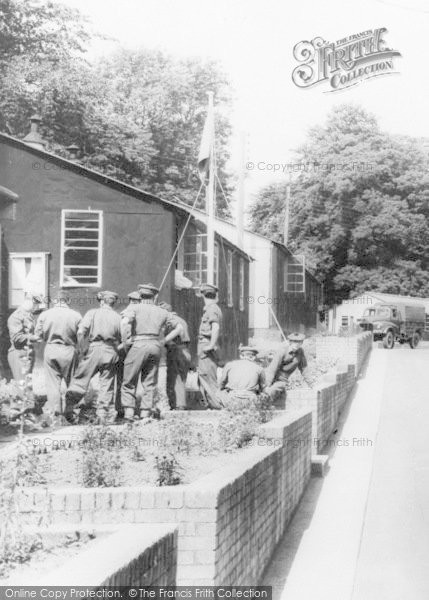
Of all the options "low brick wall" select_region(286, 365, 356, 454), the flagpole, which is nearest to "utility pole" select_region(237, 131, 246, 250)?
the flagpole

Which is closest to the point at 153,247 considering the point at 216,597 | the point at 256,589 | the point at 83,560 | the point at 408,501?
the point at 408,501

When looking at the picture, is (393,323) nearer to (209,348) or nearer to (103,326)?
(209,348)

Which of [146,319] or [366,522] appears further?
[146,319]

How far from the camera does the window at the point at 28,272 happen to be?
63.1ft

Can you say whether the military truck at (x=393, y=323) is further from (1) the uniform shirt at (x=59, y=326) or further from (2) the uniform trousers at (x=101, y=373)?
(2) the uniform trousers at (x=101, y=373)

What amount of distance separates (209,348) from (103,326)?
1738 mm

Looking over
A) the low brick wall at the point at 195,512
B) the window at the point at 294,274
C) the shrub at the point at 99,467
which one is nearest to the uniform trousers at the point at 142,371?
the shrub at the point at 99,467

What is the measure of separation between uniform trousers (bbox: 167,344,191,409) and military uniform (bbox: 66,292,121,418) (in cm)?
98

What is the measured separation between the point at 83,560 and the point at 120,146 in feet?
101

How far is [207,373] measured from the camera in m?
12.3

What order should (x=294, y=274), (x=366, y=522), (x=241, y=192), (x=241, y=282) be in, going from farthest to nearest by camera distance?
(x=294, y=274)
(x=241, y=282)
(x=241, y=192)
(x=366, y=522)

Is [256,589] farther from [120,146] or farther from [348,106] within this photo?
[348,106]

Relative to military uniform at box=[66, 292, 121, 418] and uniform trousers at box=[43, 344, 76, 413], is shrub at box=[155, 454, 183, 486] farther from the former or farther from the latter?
uniform trousers at box=[43, 344, 76, 413]

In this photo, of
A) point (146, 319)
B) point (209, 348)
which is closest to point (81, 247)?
point (209, 348)
